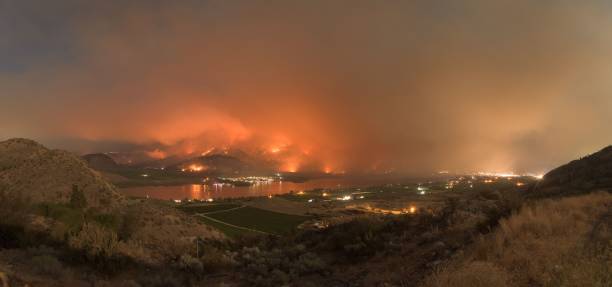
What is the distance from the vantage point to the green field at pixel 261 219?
76.5 m

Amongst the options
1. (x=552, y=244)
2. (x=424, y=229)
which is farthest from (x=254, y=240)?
(x=552, y=244)

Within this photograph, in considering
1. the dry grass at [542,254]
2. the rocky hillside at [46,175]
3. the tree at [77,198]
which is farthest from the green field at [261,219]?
the dry grass at [542,254]

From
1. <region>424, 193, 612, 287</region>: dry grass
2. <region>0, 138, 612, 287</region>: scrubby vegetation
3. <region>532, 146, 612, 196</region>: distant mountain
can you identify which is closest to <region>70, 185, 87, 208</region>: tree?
<region>0, 138, 612, 287</region>: scrubby vegetation

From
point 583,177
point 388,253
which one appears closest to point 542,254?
point 388,253

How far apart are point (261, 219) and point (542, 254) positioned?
280 ft

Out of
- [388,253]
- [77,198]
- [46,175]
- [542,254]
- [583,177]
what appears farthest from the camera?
[46,175]

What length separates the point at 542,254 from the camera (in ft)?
28.0

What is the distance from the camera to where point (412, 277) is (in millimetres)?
11117

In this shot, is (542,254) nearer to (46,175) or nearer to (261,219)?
(46,175)

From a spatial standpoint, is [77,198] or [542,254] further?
[77,198]

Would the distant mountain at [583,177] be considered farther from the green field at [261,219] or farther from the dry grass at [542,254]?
the green field at [261,219]

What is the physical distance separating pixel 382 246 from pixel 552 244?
8.01 m

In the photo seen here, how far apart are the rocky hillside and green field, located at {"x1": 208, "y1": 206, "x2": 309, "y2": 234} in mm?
38443

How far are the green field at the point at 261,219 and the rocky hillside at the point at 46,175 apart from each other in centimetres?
3844
